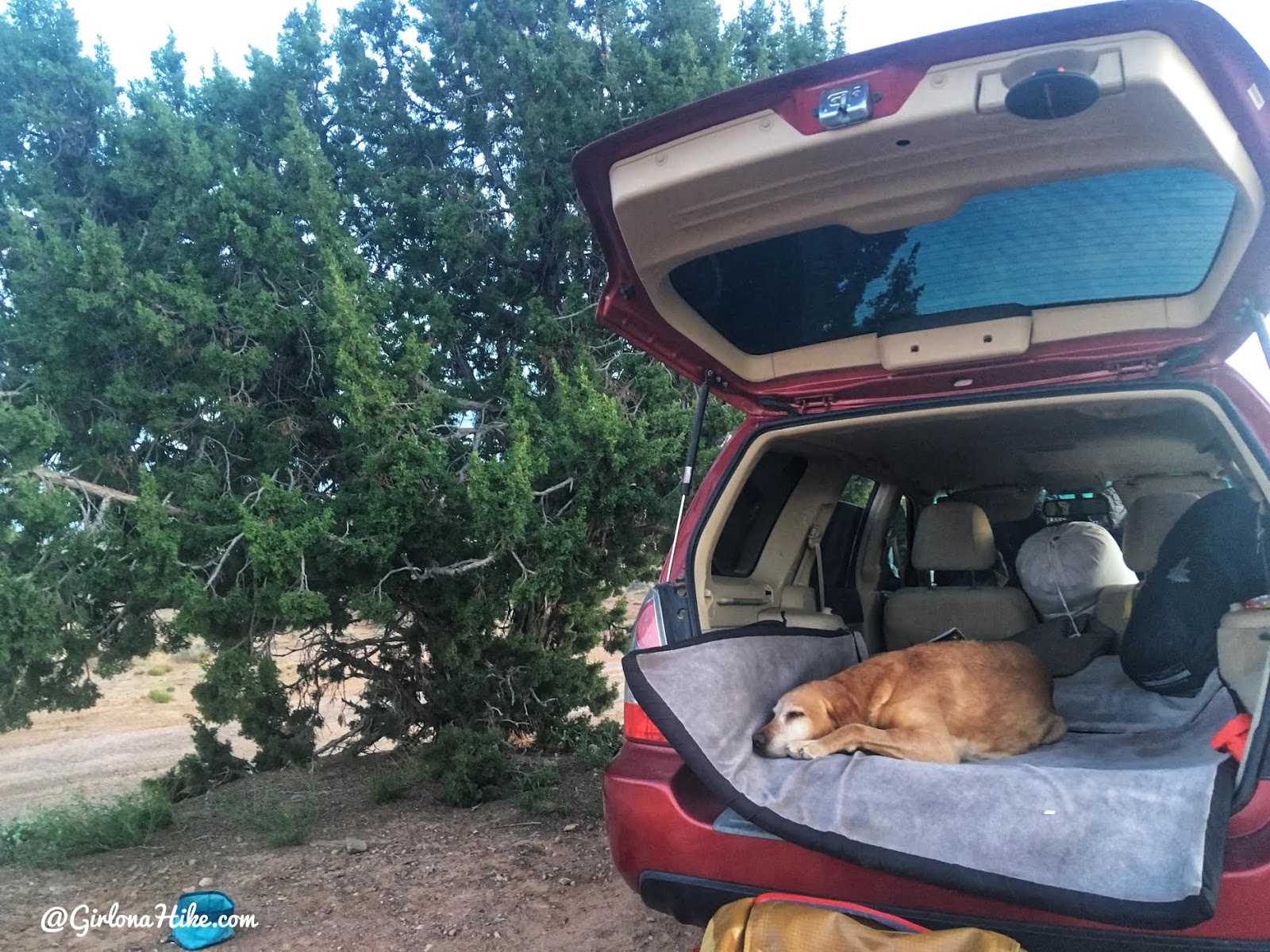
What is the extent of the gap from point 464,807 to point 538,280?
390 cm

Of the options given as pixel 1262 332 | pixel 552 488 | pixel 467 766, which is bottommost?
pixel 467 766

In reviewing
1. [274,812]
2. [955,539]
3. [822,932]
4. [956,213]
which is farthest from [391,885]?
[956,213]

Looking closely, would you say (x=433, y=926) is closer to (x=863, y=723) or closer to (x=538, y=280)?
(x=863, y=723)

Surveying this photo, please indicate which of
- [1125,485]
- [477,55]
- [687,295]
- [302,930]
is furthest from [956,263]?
[477,55]

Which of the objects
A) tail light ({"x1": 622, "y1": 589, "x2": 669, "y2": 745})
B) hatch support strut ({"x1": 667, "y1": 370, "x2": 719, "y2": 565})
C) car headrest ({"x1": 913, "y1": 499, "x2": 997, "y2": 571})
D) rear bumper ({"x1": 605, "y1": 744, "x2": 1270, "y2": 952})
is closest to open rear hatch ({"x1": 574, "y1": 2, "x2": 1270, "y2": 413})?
hatch support strut ({"x1": 667, "y1": 370, "x2": 719, "y2": 565})

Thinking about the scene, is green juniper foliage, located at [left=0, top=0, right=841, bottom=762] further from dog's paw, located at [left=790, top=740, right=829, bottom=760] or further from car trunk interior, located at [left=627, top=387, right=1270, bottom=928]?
dog's paw, located at [left=790, top=740, right=829, bottom=760]

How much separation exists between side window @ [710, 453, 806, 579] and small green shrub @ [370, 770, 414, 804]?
2936 millimetres

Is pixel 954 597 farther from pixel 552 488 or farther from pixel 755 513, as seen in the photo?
pixel 552 488

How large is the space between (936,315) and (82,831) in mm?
4908

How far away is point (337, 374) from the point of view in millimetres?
4996

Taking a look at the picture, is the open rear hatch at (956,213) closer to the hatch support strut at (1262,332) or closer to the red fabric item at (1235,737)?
the hatch support strut at (1262,332)

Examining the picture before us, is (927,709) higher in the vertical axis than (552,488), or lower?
lower

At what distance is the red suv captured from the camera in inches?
73.2

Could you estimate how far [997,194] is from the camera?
246 centimetres
